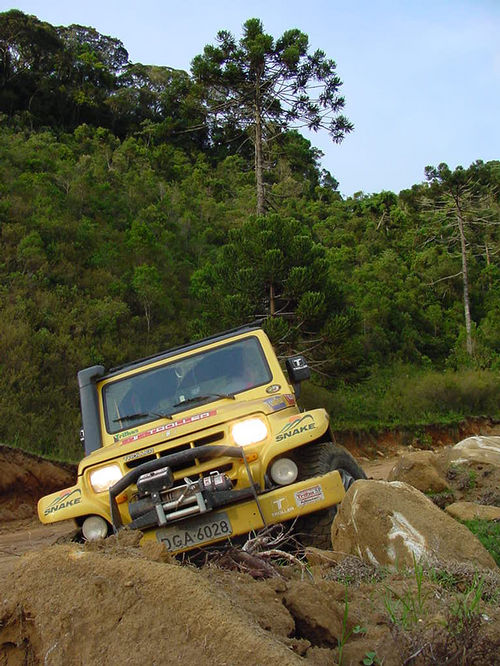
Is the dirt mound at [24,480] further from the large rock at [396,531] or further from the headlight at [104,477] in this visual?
the large rock at [396,531]

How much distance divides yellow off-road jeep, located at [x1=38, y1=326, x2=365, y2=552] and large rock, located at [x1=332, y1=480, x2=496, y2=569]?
0.37 m

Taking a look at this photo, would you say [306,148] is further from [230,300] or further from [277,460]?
[277,460]

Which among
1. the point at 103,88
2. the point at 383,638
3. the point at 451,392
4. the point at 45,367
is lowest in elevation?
the point at 451,392

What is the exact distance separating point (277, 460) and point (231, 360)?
65.7 inches

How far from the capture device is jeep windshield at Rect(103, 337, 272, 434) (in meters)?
6.81

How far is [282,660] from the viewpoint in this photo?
218 cm

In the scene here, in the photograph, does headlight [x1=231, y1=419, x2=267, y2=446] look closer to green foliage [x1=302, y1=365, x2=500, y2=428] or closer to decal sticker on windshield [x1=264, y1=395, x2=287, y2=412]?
decal sticker on windshield [x1=264, y1=395, x2=287, y2=412]

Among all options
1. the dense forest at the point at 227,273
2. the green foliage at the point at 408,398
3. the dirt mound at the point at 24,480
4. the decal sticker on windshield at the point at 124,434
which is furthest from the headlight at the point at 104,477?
the green foliage at the point at 408,398

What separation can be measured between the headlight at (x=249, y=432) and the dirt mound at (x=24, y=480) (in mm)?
6759

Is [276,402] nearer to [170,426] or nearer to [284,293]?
[170,426]

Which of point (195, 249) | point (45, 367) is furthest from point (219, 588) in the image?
point (195, 249)

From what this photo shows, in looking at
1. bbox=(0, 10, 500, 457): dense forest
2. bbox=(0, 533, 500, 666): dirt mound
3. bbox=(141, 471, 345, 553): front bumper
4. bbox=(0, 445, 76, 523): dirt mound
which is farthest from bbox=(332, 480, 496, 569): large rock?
bbox=(0, 10, 500, 457): dense forest

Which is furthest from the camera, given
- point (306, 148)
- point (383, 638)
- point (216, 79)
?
point (306, 148)

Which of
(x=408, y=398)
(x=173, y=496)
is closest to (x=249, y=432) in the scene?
(x=173, y=496)
